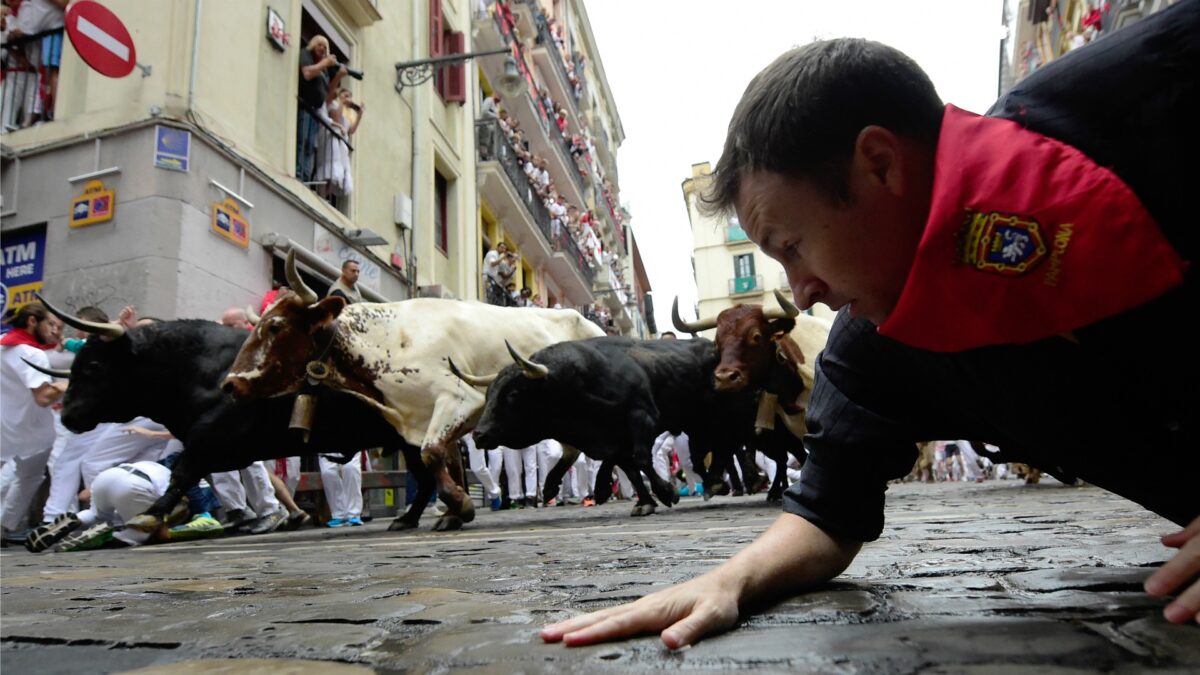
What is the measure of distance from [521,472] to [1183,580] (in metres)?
13.0

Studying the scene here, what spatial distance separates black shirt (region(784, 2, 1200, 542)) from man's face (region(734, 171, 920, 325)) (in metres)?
0.22

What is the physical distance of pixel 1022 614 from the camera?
1.61 m

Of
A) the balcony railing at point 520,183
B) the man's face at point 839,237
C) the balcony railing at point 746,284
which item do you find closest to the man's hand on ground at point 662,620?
the man's face at point 839,237

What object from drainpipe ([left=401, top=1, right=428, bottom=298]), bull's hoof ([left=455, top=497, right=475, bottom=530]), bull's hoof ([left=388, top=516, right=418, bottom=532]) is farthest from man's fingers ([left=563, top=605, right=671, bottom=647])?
drainpipe ([left=401, top=1, right=428, bottom=298])

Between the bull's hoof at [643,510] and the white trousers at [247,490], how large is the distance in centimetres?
373

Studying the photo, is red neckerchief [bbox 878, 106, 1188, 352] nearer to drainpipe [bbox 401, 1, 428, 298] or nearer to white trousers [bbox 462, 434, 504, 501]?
white trousers [bbox 462, 434, 504, 501]

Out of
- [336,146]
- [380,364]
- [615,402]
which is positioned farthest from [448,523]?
[336,146]

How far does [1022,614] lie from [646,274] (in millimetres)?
66466

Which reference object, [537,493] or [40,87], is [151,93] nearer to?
[40,87]

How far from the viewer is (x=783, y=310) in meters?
7.80

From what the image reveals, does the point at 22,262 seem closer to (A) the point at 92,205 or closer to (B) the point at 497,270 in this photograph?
(A) the point at 92,205

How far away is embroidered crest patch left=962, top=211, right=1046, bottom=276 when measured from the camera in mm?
1302

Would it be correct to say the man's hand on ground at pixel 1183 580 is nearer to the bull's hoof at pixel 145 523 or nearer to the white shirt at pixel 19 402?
the bull's hoof at pixel 145 523

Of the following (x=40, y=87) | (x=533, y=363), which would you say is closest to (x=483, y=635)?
(x=533, y=363)
